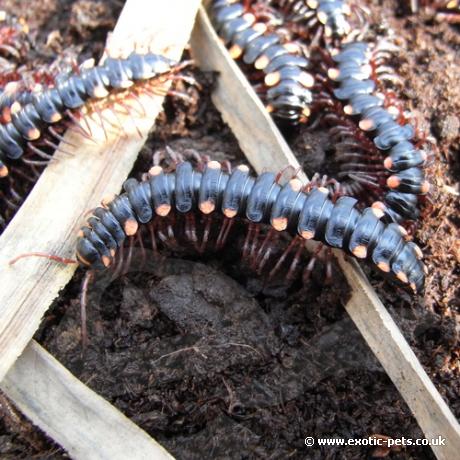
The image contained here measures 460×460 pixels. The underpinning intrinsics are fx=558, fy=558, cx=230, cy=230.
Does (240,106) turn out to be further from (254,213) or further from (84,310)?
(84,310)

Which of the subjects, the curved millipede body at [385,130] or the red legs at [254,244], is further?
the curved millipede body at [385,130]

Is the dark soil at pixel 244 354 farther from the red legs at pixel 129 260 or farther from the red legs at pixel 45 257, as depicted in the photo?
the red legs at pixel 45 257

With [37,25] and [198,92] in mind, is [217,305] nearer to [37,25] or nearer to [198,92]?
[198,92]

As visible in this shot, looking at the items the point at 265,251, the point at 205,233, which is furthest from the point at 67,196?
the point at 265,251

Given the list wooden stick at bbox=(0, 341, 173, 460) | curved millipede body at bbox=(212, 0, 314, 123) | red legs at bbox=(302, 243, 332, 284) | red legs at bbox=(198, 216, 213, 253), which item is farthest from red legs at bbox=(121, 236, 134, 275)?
curved millipede body at bbox=(212, 0, 314, 123)

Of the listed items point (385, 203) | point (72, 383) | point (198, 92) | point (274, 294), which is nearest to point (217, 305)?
point (274, 294)

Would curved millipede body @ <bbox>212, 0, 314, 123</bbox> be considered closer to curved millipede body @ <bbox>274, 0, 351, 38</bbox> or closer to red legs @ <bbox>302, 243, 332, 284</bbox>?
curved millipede body @ <bbox>274, 0, 351, 38</bbox>

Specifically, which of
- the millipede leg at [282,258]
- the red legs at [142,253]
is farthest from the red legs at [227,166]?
the red legs at [142,253]
